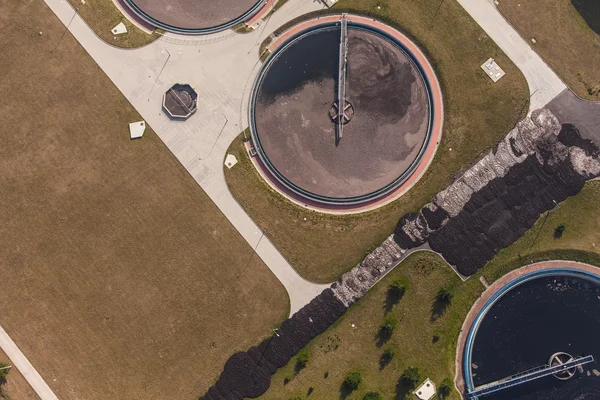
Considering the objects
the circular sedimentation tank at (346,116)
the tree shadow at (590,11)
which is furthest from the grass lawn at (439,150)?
the tree shadow at (590,11)

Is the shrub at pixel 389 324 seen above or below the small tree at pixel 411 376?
above

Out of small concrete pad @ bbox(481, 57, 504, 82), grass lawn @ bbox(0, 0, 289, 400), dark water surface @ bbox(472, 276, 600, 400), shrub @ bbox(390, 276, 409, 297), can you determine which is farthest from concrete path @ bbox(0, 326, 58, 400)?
small concrete pad @ bbox(481, 57, 504, 82)

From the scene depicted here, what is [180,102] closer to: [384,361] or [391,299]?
[391,299]

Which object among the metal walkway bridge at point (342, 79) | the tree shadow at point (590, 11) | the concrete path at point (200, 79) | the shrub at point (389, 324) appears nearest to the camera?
the shrub at point (389, 324)

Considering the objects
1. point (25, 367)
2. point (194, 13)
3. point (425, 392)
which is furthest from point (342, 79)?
point (25, 367)

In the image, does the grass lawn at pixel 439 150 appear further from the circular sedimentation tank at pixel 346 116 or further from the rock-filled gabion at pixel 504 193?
the rock-filled gabion at pixel 504 193

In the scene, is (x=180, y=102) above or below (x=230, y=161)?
above

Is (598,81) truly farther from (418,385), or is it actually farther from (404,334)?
(418,385)
